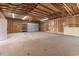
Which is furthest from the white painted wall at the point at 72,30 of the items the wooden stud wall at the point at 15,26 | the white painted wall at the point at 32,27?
the wooden stud wall at the point at 15,26

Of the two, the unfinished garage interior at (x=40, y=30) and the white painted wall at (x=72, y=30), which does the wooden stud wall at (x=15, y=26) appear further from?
the white painted wall at (x=72, y=30)

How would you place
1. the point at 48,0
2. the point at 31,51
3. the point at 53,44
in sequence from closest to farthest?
the point at 48,0
the point at 31,51
the point at 53,44

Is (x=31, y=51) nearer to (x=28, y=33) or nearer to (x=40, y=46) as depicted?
(x=40, y=46)

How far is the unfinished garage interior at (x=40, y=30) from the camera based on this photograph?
48.7 inches

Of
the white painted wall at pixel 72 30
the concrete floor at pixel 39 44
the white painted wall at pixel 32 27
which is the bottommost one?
the concrete floor at pixel 39 44

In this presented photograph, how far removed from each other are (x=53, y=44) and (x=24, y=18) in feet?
1.83

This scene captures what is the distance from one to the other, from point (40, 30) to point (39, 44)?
218 millimetres

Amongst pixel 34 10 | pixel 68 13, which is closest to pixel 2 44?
pixel 34 10

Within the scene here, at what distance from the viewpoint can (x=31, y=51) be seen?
4.07ft

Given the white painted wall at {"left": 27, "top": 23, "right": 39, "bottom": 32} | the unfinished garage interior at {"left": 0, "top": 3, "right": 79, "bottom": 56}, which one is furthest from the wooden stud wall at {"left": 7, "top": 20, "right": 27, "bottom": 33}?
the white painted wall at {"left": 27, "top": 23, "right": 39, "bottom": 32}

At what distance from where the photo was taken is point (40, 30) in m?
1.43

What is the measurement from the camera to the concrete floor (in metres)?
1.25

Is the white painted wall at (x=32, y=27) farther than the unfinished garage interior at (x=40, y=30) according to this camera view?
Yes

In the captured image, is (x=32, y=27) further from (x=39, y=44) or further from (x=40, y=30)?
(x=39, y=44)
